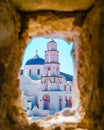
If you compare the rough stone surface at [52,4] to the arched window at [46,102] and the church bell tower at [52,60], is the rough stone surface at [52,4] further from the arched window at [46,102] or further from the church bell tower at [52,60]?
the church bell tower at [52,60]

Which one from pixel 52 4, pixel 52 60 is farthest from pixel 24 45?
pixel 52 60

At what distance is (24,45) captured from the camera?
2014 millimetres

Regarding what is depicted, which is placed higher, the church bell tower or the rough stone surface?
the church bell tower

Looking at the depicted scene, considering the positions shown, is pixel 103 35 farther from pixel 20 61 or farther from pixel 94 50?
pixel 20 61

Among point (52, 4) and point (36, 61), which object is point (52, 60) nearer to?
point (36, 61)

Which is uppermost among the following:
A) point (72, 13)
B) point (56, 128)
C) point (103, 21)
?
point (72, 13)

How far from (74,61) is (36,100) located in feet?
12.2

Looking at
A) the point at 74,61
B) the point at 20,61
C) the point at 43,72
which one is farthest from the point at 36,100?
the point at 20,61

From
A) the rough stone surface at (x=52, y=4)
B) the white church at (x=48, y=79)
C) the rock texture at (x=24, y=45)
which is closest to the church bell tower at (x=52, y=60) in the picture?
the white church at (x=48, y=79)

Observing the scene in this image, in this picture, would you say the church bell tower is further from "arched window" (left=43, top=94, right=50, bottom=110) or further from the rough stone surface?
the rough stone surface

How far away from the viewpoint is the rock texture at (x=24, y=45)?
66.2 inches

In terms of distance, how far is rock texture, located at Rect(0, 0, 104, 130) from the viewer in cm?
168

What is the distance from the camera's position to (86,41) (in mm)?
1906

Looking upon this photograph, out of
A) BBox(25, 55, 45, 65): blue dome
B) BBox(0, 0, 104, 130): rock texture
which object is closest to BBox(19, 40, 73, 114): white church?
BBox(25, 55, 45, 65): blue dome
